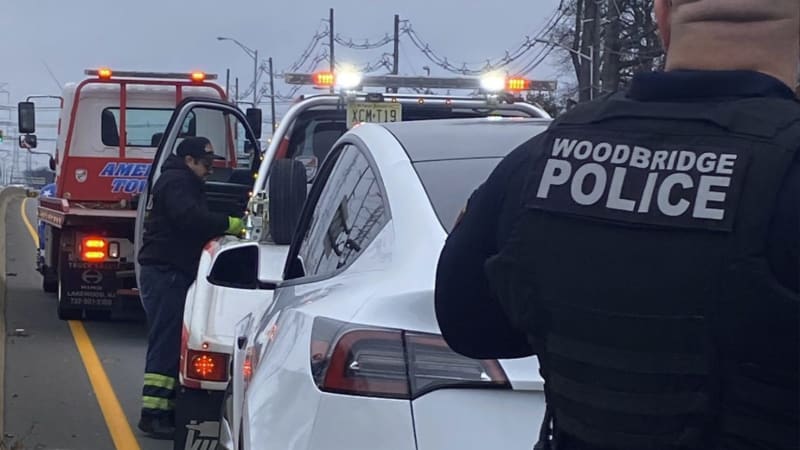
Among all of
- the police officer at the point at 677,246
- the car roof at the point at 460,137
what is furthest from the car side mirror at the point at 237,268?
the police officer at the point at 677,246

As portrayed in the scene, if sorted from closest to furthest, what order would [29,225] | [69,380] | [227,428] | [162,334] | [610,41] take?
[227,428], [162,334], [69,380], [610,41], [29,225]

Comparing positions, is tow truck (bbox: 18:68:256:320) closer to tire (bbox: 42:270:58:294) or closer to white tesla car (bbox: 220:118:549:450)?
tire (bbox: 42:270:58:294)

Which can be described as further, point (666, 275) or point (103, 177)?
point (103, 177)

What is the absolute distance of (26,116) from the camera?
64.5 ft

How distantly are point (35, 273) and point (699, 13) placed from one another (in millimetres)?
18827

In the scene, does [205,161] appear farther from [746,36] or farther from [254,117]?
[254,117]

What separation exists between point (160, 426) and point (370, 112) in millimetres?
2480

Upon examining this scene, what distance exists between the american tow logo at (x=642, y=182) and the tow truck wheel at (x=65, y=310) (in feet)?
39.0

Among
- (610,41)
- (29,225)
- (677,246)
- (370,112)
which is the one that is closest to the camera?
(677,246)

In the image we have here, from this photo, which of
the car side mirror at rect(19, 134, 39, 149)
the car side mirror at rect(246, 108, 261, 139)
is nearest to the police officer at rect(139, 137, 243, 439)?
the car side mirror at rect(246, 108, 261, 139)

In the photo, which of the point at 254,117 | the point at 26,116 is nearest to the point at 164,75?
the point at 254,117

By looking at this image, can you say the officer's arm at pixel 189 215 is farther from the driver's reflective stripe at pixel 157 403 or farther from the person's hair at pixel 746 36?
the person's hair at pixel 746 36

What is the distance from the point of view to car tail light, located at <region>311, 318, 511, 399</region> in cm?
291

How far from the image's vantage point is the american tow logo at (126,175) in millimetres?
14625
